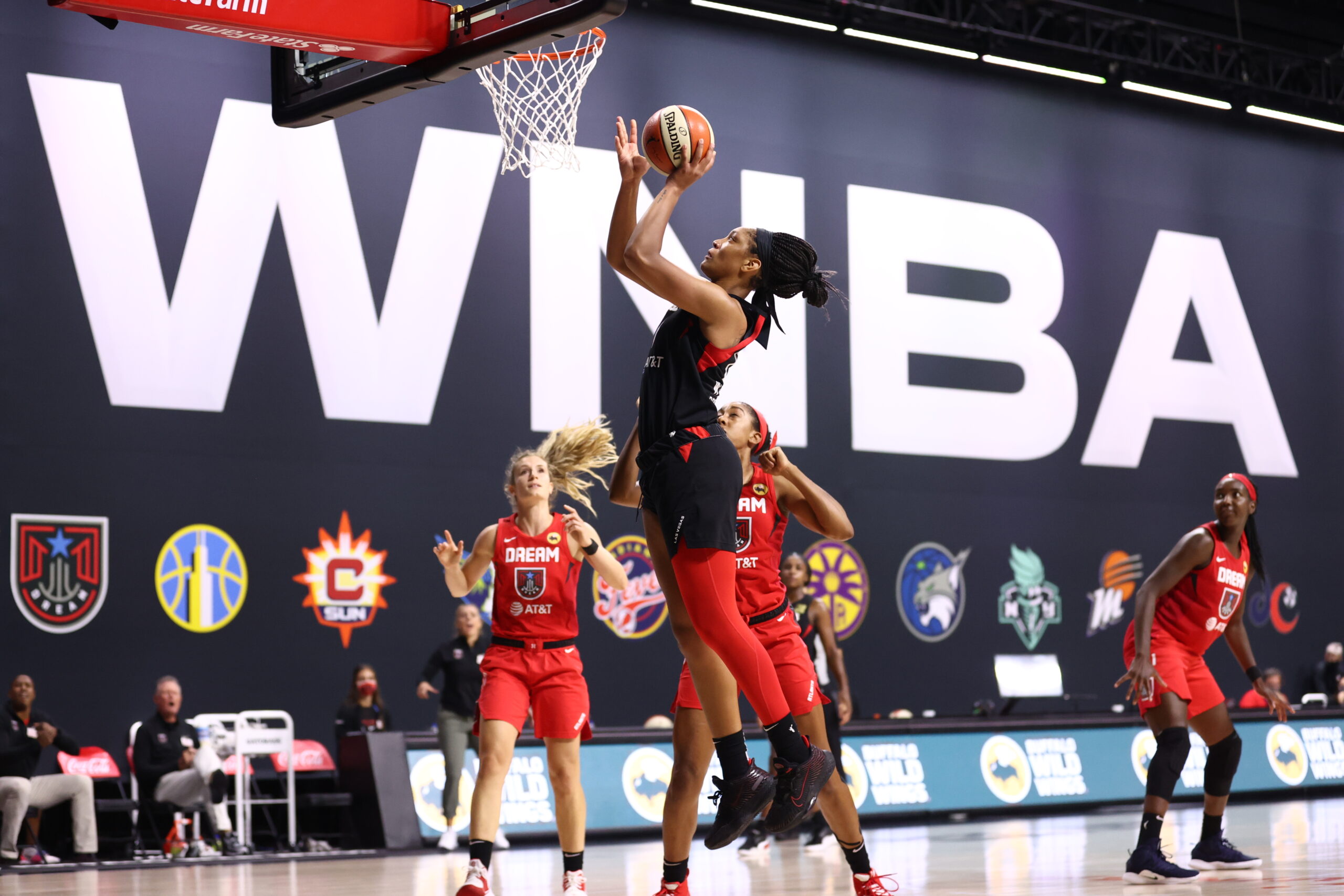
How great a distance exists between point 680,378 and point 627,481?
70cm

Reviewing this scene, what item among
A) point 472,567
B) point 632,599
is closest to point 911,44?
point 632,599

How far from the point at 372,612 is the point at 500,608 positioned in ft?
26.9

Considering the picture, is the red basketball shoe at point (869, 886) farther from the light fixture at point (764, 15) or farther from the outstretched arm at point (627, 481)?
the light fixture at point (764, 15)

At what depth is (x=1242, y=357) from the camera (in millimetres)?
20219

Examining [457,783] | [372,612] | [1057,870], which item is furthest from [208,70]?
[1057,870]

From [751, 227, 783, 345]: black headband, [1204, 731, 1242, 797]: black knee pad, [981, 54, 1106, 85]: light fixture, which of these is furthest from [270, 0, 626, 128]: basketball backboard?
[981, 54, 1106, 85]: light fixture

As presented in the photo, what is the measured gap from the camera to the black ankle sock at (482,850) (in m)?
6.45

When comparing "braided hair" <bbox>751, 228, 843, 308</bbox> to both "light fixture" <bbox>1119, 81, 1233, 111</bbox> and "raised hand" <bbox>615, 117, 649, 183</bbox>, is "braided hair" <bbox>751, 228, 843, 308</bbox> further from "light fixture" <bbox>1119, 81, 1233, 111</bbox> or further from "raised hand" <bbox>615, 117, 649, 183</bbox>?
"light fixture" <bbox>1119, 81, 1233, 111</bbox>

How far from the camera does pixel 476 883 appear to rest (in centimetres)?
625

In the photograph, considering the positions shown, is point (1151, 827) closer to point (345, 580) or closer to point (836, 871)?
point (836, 871)

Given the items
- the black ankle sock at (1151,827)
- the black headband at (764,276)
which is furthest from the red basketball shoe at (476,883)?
the black ankle sock at (1151,827)

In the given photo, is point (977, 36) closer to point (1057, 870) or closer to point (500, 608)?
point (1057, 870)

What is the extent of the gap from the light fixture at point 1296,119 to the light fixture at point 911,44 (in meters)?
4.43

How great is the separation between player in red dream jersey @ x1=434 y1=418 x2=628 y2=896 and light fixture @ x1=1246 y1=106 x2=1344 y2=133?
53.1 feet
